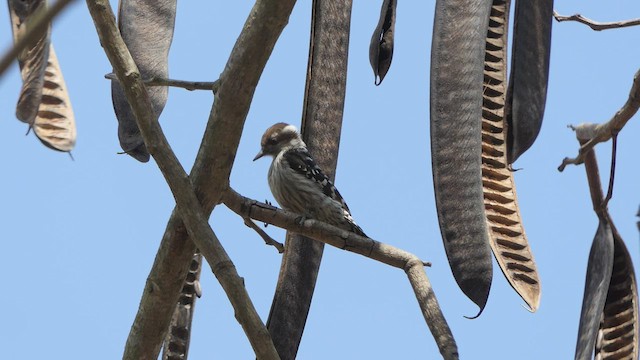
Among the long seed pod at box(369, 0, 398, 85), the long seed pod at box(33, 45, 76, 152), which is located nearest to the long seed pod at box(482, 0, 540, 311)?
the long seed pod at box(369, 0, 398, 85)

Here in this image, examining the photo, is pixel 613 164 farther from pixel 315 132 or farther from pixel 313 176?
pixel 313 176

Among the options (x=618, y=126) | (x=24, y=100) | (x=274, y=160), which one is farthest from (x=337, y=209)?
(x=24, y=100)

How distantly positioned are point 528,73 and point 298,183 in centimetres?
198

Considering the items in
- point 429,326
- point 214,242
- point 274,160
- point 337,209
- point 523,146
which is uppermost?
point 274,160

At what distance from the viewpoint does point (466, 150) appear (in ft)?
8.54

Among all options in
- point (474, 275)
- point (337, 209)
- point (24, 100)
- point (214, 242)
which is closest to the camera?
point (24, 100)

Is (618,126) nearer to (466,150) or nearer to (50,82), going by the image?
(466,150)

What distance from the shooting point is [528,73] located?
266 centimetres

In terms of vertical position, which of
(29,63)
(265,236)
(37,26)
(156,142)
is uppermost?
(29,63)

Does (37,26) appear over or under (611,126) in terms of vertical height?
under

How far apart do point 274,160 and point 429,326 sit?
2.65m

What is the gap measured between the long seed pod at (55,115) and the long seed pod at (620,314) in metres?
1.57

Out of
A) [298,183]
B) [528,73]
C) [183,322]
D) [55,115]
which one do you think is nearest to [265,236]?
[183,322]

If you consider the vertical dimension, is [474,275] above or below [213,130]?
below
